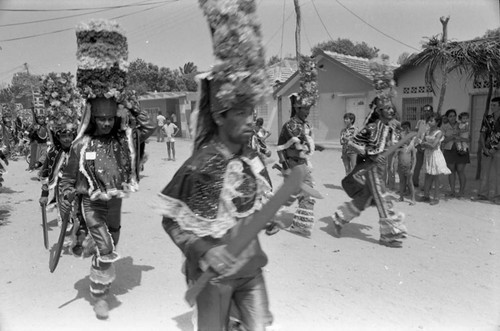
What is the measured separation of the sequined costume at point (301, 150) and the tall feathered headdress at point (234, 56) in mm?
4036

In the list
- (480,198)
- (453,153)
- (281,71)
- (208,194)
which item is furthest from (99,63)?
(281,71)

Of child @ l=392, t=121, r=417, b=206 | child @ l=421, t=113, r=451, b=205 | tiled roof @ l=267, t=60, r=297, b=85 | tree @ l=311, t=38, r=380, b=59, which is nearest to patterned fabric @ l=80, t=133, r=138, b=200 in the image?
child @ l=392, t=121, r=417, b=206

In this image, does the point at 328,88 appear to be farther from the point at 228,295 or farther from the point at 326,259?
the point at 228,295

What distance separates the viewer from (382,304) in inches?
163

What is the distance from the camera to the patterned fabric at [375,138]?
5.99 metres

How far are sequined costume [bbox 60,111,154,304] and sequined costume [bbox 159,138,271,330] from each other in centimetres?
204

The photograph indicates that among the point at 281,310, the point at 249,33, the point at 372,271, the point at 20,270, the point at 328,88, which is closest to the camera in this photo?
the point at 249,33

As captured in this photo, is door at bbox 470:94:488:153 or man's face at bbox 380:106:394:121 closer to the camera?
man's face at bbox 380:106:394:121

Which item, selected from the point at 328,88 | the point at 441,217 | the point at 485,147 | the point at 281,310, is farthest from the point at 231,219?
the point at 328,88

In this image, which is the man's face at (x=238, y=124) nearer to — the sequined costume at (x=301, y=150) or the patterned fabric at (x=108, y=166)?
the patterned fabric at (x=108, y=166)

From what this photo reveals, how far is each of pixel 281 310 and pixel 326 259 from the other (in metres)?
1.56

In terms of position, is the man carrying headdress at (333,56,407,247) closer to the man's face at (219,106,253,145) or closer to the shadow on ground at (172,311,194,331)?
the shadow on ground at (172,311,194,331)

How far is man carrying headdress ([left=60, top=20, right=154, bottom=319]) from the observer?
13.7ft

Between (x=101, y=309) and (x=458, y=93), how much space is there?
14413 millimetres
